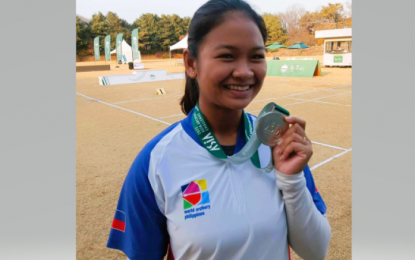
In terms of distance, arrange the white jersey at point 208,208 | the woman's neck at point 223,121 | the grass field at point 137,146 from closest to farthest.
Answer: the white jersey at point 208,208, the woman's neck at point 223,121, the grass field at point 137,146

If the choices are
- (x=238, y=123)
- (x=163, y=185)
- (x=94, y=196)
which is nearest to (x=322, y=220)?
(x=238, y=123)

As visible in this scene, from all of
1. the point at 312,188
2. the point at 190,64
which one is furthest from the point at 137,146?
the point at 312,188

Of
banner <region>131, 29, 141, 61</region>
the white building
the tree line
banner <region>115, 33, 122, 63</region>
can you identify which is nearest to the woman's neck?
banner <region>131, 29, 141, 61</region>

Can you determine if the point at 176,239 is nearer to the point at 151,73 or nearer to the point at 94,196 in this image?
the point at 94,196

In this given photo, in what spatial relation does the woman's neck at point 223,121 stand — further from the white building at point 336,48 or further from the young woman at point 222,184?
the white building at point 336,48

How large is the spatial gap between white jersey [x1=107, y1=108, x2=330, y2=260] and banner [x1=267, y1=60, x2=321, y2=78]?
20724 millimetres

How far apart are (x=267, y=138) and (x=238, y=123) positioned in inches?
9.2

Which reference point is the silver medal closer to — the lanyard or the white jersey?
the lanyard

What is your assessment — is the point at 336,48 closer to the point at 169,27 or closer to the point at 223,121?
the point at 223,121

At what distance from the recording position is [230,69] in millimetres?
1241

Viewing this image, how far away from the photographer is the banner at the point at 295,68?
20747 millimetres

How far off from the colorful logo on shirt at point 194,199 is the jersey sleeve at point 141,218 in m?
0.13

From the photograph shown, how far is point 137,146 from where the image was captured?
22.3 ft

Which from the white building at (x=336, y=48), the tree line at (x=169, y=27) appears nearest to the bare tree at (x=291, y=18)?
the tree line at (x=169, y=27)
